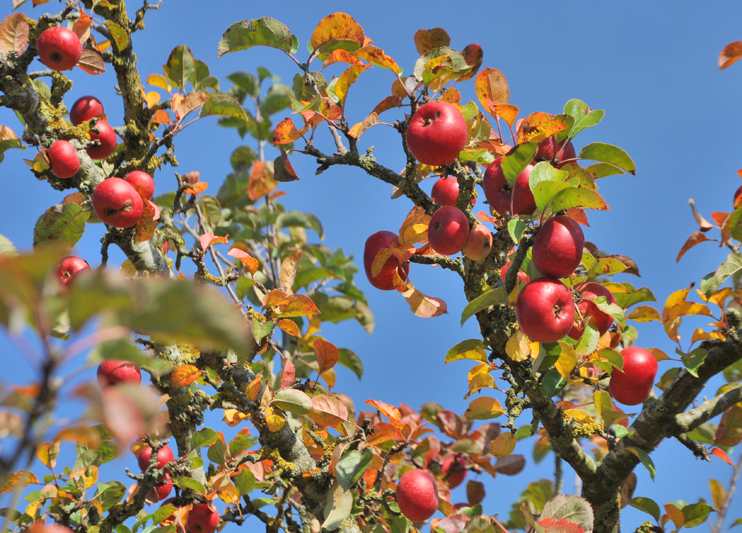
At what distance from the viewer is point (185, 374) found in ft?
6.61

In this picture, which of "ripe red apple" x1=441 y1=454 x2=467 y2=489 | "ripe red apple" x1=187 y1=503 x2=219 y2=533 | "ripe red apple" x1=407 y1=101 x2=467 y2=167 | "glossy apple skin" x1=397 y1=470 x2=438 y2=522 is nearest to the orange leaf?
"ripe red apple" x1=187 y1=503 x2=219 y2=533

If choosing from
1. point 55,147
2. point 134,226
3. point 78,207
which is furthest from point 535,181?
point 55,147

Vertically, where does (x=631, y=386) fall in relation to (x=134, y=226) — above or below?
below

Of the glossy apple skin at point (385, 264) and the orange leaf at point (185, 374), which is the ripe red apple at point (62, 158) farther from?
the glossy apple skin at point (385, 264)

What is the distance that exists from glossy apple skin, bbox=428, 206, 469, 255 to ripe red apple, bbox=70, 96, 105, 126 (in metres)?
1.95

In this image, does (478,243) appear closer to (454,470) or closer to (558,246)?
(558,246)

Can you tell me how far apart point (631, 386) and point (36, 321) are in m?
1.90

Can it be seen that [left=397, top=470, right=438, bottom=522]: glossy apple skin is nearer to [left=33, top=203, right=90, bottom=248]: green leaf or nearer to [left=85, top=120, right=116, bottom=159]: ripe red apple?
[left=33, top=203, right=90, bottom=248]: green leaf

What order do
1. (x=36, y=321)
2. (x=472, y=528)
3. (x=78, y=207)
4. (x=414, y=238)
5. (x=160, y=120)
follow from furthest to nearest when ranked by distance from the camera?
(x=160, y=120), (x=78, y=207), (x=414, y=238), (x=472, y=528), (x=36, y=321)

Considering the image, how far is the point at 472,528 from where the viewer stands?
1.68 m

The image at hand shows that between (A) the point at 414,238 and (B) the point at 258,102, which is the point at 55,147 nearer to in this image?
(A) the point at 414,238

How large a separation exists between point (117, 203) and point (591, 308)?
1.81m

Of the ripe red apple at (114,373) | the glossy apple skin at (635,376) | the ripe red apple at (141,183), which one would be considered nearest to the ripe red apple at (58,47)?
the ripe red apple at (141,183)

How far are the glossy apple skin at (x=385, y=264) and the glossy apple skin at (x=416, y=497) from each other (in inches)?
31.4
